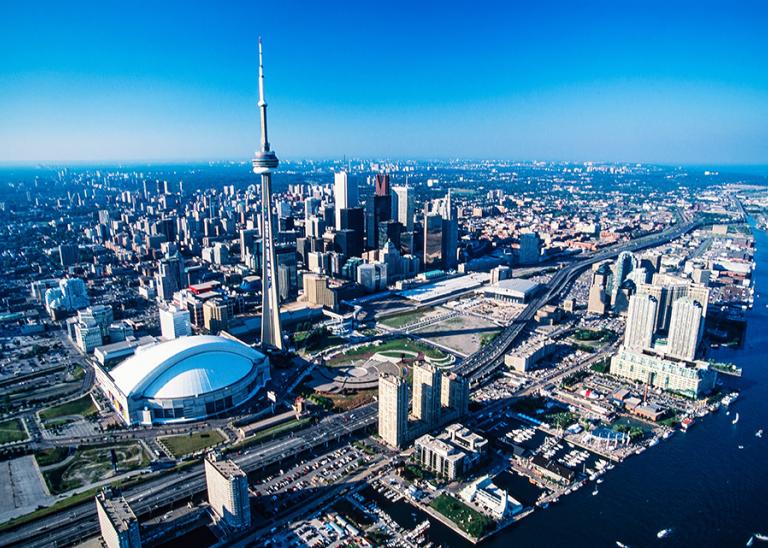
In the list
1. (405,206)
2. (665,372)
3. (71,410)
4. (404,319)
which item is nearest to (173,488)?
(71,410)

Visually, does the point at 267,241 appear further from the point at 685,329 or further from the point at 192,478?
the point at 685,329

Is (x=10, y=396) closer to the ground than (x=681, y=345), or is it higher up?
closer to the ground

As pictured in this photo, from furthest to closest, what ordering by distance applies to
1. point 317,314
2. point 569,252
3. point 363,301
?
point 569,252
point 363,301
point 317,314

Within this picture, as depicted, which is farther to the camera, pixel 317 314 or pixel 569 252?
pixel 569 252

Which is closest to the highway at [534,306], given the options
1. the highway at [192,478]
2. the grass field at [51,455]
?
the highway at [192,478]

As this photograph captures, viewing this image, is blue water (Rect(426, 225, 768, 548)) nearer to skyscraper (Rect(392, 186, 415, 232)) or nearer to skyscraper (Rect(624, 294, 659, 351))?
skyscraper (Rect(624, 294, 659, 351))

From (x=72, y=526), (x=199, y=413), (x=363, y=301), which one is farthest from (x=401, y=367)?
(x=72, y=526)

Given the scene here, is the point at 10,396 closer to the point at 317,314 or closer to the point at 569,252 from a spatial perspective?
the point at 317,314
